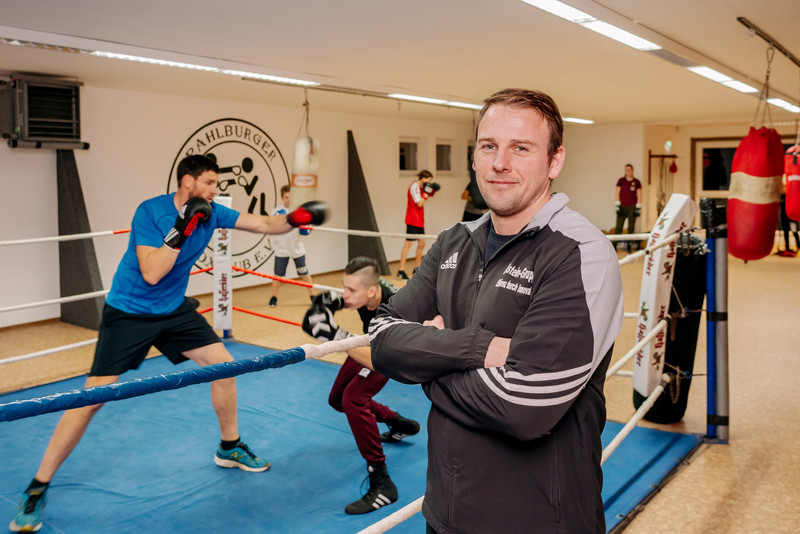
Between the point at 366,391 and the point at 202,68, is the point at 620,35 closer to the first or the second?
the point at 366,391

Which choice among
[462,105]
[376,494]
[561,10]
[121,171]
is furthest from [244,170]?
[376,494]

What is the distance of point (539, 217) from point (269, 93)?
6185 millimetres

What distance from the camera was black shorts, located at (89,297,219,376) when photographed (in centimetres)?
259

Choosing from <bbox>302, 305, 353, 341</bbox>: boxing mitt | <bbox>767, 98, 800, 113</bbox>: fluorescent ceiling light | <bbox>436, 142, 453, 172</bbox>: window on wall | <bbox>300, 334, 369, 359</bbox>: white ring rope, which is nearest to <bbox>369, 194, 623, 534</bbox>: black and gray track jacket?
<bbox>300, 334, 369, 359</bbox>: white ring rope

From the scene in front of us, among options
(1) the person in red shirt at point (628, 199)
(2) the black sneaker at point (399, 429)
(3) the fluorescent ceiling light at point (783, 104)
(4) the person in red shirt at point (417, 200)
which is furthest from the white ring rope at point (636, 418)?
(1) the person in red shirt at point (628, 199)

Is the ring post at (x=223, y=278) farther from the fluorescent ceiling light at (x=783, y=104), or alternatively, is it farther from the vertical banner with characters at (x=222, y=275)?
the fluorescent ceiling light at (x=783, y=104)

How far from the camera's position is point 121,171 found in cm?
662

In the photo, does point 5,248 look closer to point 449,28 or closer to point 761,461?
point 449,28

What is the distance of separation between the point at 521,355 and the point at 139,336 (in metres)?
1.98

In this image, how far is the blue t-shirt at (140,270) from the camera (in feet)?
8.55

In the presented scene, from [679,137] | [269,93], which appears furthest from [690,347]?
[679,137]

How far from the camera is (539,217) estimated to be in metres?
1.17

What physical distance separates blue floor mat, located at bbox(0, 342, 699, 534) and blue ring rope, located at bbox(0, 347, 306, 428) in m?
1.41

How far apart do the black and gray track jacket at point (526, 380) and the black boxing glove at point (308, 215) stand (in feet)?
4.77
